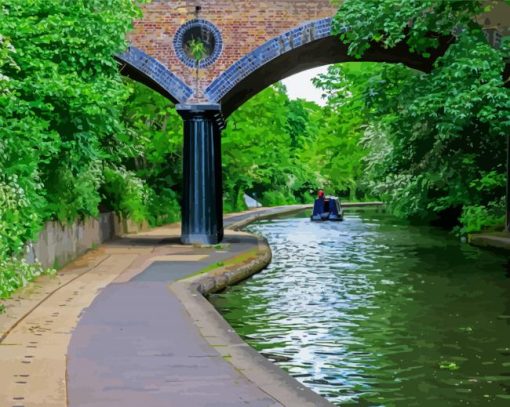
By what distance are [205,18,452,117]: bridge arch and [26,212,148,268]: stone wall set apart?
473cm

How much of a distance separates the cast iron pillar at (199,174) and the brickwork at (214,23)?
0.55m

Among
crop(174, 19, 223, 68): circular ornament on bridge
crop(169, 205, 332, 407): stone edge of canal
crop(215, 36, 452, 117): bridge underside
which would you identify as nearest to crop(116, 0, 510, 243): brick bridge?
crop(174, 19, 223, 68): circular ornament on bridge

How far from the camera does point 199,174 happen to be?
77.9 feet

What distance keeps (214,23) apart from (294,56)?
109 inches

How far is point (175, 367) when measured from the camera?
813 cm

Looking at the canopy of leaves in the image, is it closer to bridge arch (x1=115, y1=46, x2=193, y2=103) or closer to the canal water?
the canal water

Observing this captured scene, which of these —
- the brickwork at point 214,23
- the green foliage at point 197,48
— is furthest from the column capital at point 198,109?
the green foliage at point 197,48

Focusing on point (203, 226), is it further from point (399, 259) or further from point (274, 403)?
point (274, 403)

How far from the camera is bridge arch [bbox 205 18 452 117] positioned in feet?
78.2

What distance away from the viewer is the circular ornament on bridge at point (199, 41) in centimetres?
2402

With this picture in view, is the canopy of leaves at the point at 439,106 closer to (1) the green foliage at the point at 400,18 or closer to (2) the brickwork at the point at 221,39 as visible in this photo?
(1) the green foliage at the point at 400,18

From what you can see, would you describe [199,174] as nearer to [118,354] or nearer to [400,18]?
[400,18]

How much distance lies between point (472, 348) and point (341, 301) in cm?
445

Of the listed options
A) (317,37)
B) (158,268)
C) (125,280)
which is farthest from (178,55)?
(125,280)
